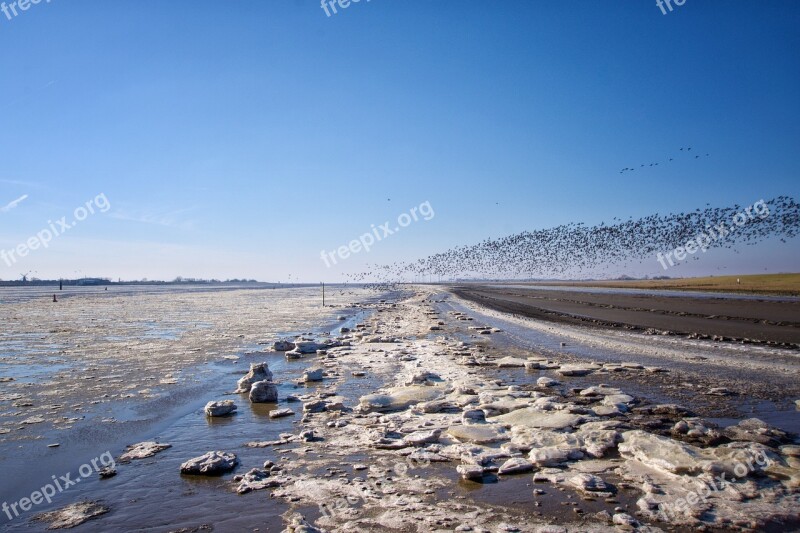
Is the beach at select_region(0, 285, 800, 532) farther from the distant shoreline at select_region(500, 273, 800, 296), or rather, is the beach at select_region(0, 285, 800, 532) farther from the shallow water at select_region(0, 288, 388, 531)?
the distant shoreline at select_region(500, 273, 800, 296)

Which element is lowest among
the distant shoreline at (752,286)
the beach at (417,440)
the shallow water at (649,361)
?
the distant shoreline at (752,286)

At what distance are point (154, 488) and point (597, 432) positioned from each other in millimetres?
5877

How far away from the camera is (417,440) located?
6.69 metres

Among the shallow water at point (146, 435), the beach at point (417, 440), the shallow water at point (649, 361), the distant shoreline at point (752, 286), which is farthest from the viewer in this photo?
the distant shoreline at point (752, 286)

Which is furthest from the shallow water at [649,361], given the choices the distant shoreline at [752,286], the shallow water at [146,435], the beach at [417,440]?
the distant shoreline at [752,286]

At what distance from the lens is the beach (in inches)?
183

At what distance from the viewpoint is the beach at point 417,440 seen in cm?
465

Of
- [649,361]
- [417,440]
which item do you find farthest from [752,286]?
[417,440]

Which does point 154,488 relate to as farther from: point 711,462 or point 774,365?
point 774,365

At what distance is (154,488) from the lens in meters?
5.29

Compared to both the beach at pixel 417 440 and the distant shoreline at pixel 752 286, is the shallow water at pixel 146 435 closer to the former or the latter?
the beach at pixel 417 440

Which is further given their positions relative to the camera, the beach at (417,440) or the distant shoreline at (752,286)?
the distant shoreline at (752,286)

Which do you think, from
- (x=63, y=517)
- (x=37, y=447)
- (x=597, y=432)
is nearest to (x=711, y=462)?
(x=597, y=432)

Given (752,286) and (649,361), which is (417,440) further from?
(752,286)
